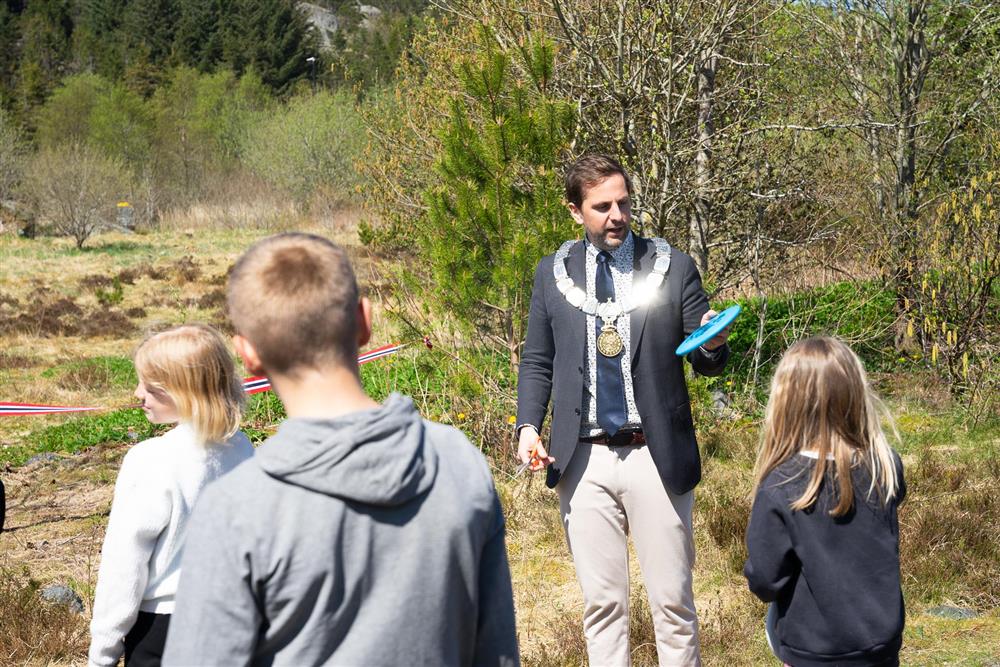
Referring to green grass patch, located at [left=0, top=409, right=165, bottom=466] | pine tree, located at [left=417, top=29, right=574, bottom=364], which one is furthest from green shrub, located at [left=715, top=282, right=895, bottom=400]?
green grass patch, located at [left=0, top=409, right=165, bottom=466]

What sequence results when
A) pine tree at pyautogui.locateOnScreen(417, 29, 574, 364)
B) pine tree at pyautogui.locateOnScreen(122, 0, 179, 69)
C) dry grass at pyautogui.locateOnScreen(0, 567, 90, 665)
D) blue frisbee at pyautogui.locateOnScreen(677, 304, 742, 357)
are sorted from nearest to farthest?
blue frisbee at pyautogui.locateOnScreen(677, 304, 742, 357), dry grass at pyautogui.locateOnScreen(0, 567, 90, 665), pine tree at pyautogui.locateOnScreen(417, 29, 574, 364), pine tree at pyautogui.locateOnScreen(122, 0, 179, 69)

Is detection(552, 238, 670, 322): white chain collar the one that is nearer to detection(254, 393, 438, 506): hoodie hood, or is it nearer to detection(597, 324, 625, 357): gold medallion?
detection(597, 324, 625, 357): gold medallion

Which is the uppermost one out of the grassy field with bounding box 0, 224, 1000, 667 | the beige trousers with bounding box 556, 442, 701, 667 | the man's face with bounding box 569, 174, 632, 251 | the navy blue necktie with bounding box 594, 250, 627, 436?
the man's face with bounding box 569, 174, 632, 251

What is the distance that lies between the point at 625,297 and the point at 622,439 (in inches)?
17.7

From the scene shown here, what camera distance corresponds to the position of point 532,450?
10.9 ft

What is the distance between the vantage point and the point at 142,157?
50469 mm

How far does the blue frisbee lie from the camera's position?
3.07 m

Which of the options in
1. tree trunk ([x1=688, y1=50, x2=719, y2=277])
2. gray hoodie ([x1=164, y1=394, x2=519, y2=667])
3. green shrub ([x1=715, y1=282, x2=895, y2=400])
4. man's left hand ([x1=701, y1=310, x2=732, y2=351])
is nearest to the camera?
gray hoodie ([x1=164, y1=394, x2=519, y2=667])

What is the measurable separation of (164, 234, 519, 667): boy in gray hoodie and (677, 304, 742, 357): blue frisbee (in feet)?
5.13

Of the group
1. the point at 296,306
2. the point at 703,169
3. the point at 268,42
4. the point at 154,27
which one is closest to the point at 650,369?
the point at 296,306

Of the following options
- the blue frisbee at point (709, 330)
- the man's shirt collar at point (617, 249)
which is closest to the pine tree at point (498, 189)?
the man's shirt collar at point (617, 249)

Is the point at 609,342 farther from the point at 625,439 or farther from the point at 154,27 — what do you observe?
the point at 154,27

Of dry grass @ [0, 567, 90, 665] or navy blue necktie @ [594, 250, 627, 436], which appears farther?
dry grass @ [0, 567, 90, 665]

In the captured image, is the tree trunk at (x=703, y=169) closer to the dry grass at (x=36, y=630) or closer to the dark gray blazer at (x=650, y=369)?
the dark gray blazer at (x=650, y=369)
